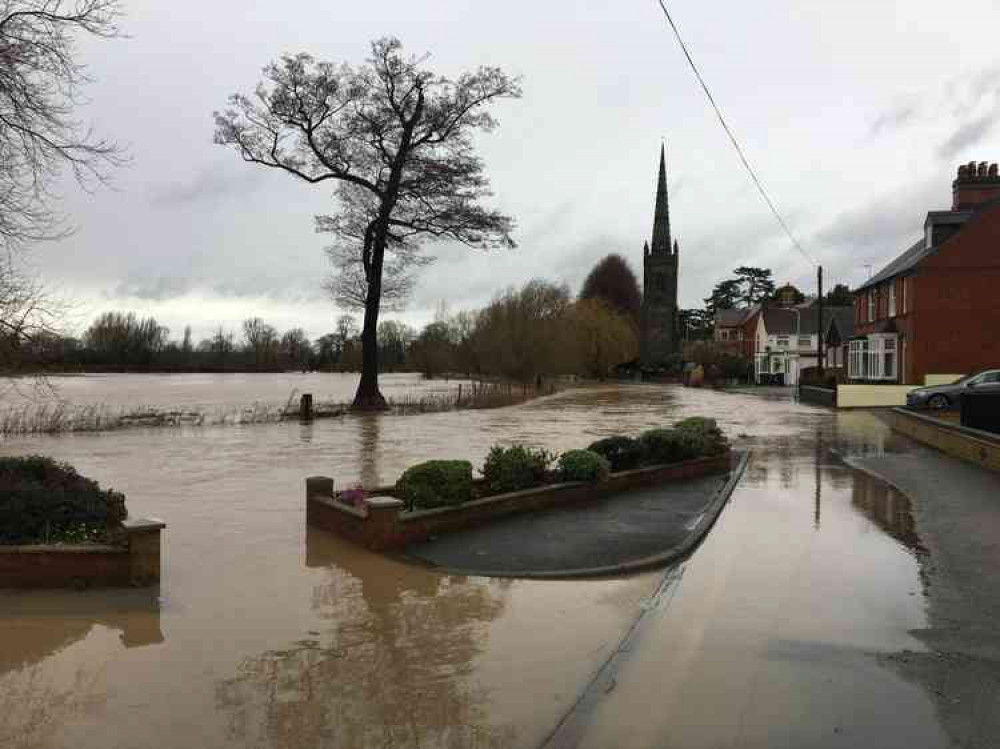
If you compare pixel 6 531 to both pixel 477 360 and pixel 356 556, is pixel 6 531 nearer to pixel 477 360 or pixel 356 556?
pixel 356 556

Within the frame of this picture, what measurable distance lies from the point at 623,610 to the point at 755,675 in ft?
4.97

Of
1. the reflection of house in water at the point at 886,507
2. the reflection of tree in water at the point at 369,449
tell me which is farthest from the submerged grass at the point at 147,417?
the reflection of house in water at the point at 886,507

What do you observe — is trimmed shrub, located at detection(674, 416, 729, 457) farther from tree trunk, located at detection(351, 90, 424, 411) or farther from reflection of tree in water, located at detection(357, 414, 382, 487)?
tree trunk, located at detection(351, 90, 424, 411)

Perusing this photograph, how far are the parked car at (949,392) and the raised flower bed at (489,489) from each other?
66.8ft

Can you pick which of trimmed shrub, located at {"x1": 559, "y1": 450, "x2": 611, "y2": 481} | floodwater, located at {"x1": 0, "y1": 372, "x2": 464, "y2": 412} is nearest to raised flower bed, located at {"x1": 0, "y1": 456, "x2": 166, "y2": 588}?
floodwater, located at {"x1": 0, "y1": 372, "x2": 464, "y2": 412}

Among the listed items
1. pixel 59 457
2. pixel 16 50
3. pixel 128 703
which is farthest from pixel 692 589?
pixel 59 457

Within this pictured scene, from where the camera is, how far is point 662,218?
111m

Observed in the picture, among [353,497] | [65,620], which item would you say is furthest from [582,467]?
[65,620]

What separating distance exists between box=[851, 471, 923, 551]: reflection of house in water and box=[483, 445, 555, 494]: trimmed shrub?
4440 millimetres

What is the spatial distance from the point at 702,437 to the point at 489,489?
551cm

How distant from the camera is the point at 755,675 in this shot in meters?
5.06

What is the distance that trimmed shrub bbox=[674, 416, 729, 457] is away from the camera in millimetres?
13789

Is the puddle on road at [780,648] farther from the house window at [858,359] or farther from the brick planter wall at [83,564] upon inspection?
the house window at [858,359]

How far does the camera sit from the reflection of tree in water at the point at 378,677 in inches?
167
